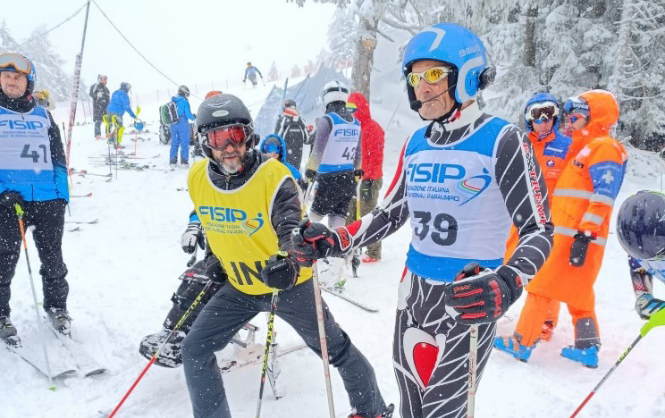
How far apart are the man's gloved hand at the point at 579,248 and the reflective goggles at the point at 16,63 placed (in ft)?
17.1

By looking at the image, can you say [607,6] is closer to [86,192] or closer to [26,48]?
[86,192]

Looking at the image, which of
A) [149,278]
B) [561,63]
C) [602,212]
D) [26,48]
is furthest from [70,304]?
[26,48]

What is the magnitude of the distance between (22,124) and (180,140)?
9.83 meters

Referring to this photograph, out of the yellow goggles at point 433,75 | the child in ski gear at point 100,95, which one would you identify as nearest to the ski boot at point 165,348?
the yellow goggles at point 433,75

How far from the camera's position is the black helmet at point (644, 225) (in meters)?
2.37

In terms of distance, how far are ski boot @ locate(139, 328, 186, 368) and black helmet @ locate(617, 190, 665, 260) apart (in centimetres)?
317

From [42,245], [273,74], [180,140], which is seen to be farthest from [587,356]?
[273,74]

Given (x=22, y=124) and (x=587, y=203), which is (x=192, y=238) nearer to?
(x=22, y=124)

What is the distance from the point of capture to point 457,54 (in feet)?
7.20

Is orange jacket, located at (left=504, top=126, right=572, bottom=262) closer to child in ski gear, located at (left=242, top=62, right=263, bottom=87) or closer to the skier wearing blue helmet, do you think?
the skier wearing blue helmet

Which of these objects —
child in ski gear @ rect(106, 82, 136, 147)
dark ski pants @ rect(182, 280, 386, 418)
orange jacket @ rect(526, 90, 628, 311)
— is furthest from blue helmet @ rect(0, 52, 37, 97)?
child in ski gear @ rect(106, 82, 136, 147)

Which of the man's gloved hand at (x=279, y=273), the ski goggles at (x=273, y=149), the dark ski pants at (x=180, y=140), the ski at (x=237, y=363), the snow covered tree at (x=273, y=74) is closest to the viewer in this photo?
the man's gloved hand at (x=279, y=273)

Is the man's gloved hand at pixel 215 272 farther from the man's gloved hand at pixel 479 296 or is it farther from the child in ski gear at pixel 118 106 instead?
the child in ski gear at pixel 118 106

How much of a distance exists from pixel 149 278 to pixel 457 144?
533 centimetres
